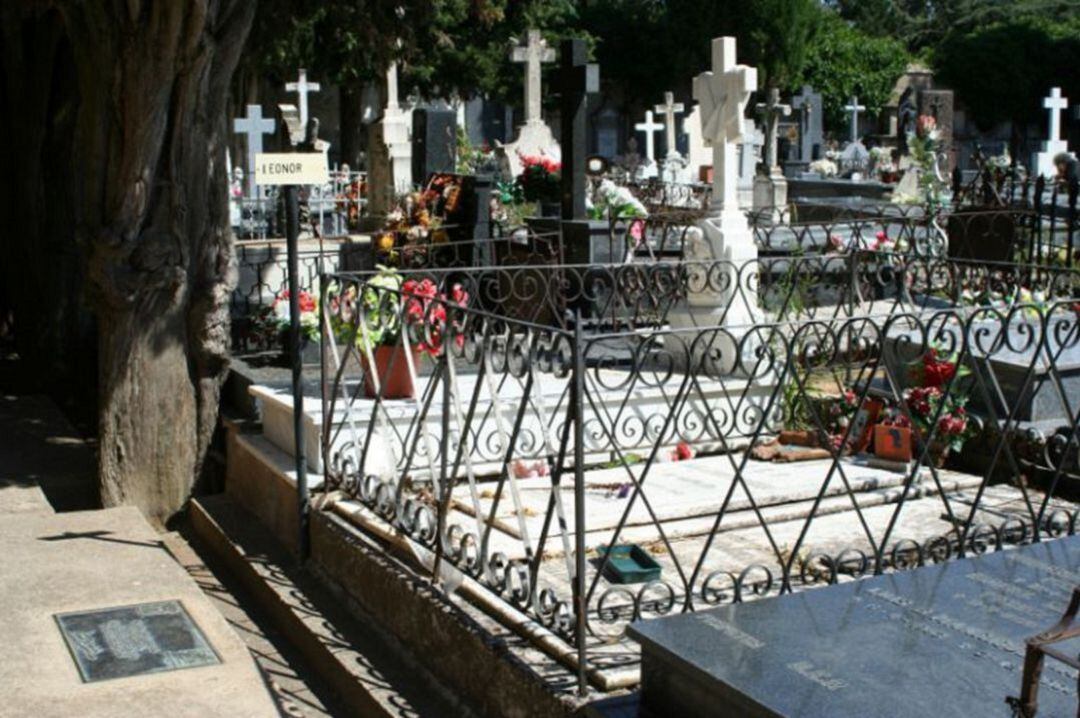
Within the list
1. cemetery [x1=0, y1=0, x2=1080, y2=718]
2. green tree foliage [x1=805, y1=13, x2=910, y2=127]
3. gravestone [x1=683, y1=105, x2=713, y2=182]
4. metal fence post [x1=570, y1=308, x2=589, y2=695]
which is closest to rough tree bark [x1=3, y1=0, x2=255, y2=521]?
cemetery [x1=0, y1=0, x2=1080, y2=718]

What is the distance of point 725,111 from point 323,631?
198 inches

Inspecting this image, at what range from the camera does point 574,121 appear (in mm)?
11250

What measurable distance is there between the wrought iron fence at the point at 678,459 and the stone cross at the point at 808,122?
83.3 feet

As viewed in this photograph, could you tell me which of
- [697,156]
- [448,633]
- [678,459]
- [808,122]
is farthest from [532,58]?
[448,633]

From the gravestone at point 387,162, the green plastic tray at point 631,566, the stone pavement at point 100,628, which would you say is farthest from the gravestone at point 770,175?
the green plastic tray at point 631,566

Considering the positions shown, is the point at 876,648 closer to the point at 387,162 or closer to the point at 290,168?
the point at 290,168

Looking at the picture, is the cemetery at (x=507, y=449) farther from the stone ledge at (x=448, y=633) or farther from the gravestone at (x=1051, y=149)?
the gravestone at (x=1051, y=149)

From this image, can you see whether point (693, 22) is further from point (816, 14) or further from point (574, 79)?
point (574, 79)

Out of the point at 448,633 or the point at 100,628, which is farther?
the point at 100,628

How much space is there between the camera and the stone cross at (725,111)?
9117 millimetres

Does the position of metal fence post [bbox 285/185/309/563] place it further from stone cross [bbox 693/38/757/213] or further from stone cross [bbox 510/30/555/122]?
stone cross [bbox 510/30/555/122]

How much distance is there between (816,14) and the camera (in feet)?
131

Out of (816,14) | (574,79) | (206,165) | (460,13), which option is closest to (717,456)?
(206,165)

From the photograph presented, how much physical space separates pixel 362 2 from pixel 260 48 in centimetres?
78
